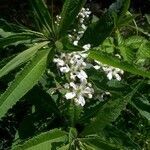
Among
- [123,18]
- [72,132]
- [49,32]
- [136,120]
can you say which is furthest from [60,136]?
[136,120]

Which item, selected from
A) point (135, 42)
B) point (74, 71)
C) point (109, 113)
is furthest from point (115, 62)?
point (135, 42)

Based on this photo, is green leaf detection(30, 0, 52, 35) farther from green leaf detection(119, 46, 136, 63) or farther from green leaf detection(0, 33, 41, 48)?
green leaf detection(119, 46, 136, 63)

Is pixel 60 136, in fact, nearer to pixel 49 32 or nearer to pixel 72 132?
pixel 72 132

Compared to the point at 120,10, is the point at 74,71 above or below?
below

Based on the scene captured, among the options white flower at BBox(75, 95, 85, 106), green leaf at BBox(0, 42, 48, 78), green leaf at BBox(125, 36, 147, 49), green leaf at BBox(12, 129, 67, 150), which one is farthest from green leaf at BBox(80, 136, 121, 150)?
green leaf at BBox(125, 36, 147, 49)

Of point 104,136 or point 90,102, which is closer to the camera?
point 104,136

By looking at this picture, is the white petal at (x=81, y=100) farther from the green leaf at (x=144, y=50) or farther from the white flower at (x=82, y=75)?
the green leaf at (x=144, y=50)

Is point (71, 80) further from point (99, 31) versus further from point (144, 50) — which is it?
point (144, 50)
